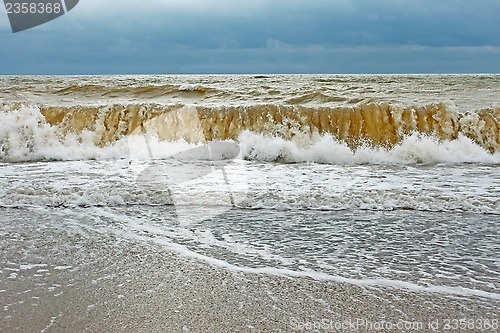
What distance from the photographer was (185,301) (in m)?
3.05

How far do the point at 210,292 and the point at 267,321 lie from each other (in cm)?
57

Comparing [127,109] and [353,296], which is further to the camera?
[127,109]

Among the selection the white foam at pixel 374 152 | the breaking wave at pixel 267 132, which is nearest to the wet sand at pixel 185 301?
the white foam at pixel 374 152

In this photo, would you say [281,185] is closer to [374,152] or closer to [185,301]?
[374,152]

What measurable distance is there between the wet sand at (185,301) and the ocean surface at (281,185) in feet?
0.57

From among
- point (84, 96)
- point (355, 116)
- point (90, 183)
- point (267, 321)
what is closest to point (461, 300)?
point (267, 321)

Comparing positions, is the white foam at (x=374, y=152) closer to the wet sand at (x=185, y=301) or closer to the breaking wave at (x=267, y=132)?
the breaking wave at (x=267, y=132)

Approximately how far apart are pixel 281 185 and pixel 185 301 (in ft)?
13.0

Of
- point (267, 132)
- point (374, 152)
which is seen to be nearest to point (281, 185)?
point (374, 152)

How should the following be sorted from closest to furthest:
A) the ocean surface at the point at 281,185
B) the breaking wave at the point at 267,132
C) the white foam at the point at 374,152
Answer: the ocean surface at the point at 281,185, the white foam at the point at 374,152, the breaking wave at the point at 267,132

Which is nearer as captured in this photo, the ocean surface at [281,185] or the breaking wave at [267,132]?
the ocean surface at [281,185]

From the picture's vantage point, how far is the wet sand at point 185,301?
272 centimetres

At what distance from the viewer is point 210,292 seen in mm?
3213

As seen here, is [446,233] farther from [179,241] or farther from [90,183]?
[90,183]
